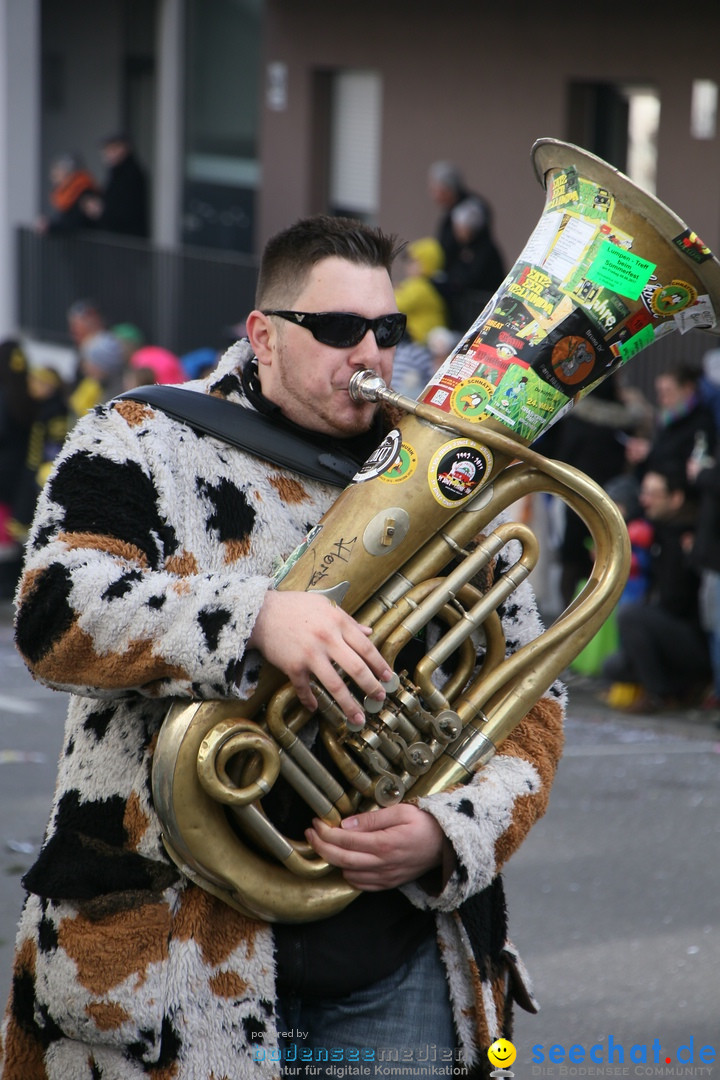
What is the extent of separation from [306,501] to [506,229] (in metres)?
9.90

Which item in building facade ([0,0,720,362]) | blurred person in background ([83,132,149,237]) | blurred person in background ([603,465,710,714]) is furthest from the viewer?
blurred person in background ([83,132,149,237])

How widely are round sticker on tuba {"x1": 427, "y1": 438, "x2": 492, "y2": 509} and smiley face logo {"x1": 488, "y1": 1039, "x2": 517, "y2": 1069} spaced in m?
0.89

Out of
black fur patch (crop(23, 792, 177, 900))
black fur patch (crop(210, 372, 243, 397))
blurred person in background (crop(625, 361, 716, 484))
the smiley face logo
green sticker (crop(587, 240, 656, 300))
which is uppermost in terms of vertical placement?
green sticker (crop(587, 240, 656, 300))

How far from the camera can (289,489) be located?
2482 mm

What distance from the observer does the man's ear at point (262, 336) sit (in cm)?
250

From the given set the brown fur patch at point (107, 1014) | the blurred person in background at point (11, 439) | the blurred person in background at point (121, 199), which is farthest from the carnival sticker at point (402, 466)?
the blurred person in background at point (121, 199)

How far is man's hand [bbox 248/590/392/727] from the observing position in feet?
7.18

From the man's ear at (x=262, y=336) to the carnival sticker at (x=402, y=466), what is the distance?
0.30 m

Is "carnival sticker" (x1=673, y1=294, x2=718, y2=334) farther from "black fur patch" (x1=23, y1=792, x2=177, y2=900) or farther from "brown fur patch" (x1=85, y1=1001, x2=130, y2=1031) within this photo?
"brown fur patch" (x1=85, y1=1001, x2=130, y2=1031)

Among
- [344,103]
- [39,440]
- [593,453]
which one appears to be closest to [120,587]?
[593,453]

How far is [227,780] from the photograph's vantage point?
225 centimetres

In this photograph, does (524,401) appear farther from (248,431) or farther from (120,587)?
(120,587)

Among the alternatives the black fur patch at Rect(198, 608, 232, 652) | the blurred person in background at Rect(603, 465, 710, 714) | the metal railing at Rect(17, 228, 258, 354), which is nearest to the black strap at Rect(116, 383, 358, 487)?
the black fur patch at Rect(198, 608, 232, 652)

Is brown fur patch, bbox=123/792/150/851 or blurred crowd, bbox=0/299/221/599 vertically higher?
brown fur patch, bbox=123/792/150/851
